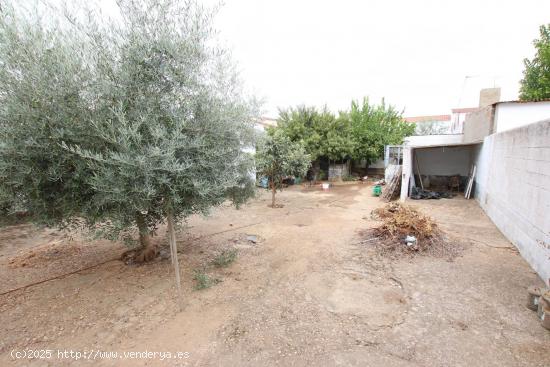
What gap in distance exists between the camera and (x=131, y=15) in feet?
10.7

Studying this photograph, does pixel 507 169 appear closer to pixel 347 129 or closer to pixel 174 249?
pixel 174 249

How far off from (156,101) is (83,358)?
2.99 meters

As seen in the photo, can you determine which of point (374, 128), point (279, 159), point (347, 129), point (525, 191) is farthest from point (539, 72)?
point (279, 159)

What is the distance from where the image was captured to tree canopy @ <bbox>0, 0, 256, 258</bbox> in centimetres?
291

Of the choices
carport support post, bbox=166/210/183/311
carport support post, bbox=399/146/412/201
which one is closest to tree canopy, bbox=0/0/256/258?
carport support post, bbox=166/210/183/311

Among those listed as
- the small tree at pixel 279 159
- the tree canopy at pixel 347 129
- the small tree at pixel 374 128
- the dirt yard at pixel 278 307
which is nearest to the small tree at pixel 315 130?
the tree canopy at pixel 347 129

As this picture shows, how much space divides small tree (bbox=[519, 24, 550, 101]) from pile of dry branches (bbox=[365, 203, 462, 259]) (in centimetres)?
1246

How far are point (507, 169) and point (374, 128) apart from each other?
12.6m

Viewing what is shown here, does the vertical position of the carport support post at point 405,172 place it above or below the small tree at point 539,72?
below

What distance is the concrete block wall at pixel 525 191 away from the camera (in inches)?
180

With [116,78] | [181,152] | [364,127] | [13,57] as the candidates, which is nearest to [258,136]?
[181,152]

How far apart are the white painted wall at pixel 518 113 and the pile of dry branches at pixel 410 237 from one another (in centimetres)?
698

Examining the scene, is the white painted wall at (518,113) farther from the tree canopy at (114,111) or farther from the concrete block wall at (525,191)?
the tree canopy at (114,111)

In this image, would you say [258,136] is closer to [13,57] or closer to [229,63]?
[229,63]
